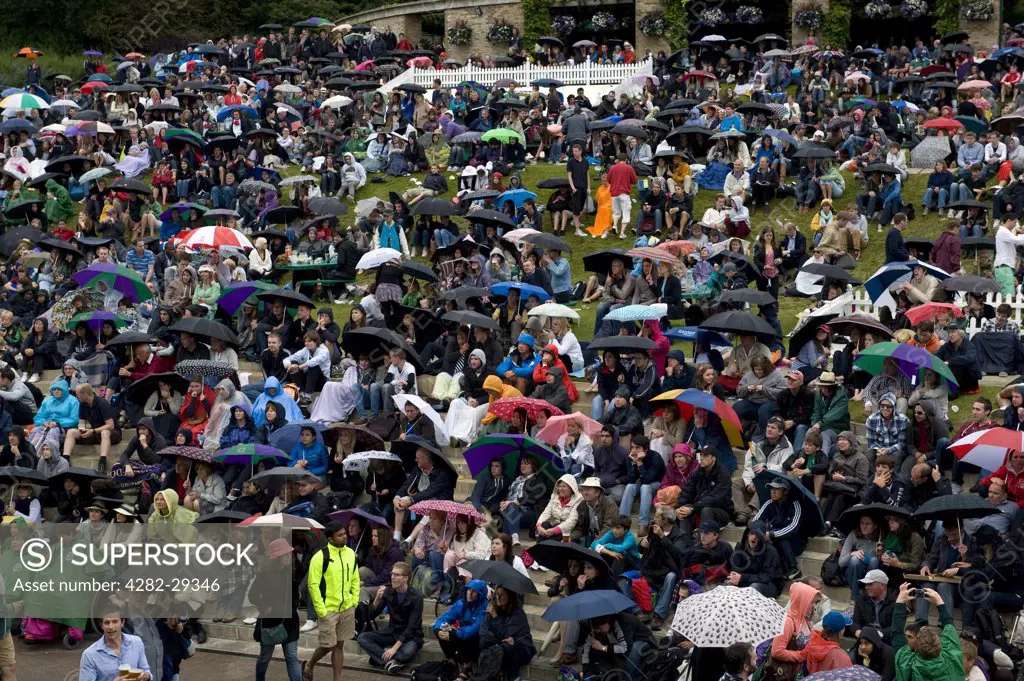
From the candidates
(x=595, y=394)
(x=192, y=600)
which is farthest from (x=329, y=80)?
(x=192, y=600)

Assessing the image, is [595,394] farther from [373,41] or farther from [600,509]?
[373,41]

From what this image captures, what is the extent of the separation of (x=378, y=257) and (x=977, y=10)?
2550cm

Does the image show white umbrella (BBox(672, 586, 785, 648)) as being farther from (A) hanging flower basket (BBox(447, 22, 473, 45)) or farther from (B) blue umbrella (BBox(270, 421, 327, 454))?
(A) hanging flower basket (BBox(447, 22, 473, 45))

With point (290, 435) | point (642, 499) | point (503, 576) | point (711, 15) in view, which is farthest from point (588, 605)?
point (711, 15)

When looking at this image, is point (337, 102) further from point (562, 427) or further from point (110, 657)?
point (110, 657)

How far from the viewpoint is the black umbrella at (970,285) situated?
2148 centimetres

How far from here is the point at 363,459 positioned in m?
19.1

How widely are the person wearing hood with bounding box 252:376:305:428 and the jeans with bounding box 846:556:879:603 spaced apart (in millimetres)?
7371

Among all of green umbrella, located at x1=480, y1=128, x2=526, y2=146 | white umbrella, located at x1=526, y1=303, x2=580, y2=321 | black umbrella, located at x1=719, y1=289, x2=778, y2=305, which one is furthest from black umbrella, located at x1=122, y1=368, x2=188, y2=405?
green umbrella, located at x1=480, y1=128, x2=526, y2=146

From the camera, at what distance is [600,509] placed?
57.6ft

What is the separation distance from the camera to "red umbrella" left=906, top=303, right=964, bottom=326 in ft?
67.8

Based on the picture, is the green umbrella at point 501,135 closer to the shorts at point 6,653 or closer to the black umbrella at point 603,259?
the black umbrella at point 603,259

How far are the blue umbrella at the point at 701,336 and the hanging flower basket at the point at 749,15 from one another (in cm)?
2935

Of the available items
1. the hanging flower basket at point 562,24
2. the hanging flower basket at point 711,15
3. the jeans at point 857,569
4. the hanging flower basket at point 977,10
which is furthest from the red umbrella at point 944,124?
the hanging flower basket at point 562,24
